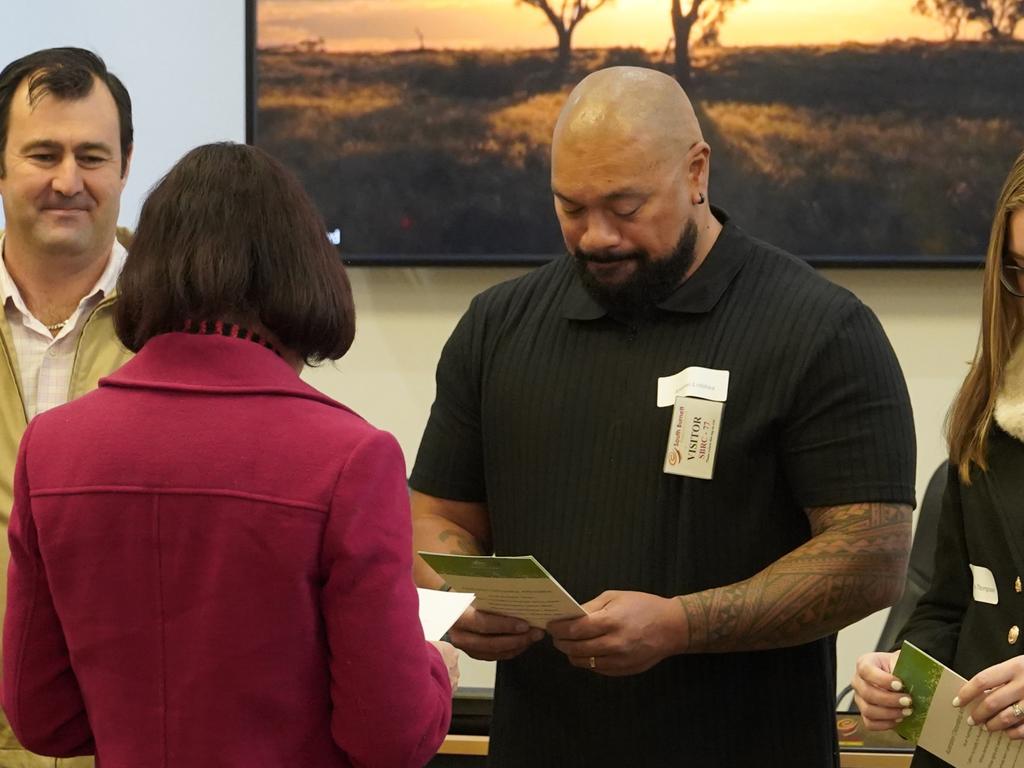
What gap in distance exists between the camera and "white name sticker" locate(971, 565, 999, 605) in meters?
2.00

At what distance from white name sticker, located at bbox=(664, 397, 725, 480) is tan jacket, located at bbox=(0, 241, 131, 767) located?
2.99 ft

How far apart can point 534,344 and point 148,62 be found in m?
2.16

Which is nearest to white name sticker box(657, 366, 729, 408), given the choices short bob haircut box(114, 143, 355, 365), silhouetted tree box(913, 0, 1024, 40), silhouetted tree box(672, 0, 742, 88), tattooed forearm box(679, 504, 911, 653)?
tattooed forearm box(679, 504, 911, 653)

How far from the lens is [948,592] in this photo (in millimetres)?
2111

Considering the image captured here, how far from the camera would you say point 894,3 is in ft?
11.8

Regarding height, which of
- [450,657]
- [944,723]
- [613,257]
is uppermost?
[613,257]

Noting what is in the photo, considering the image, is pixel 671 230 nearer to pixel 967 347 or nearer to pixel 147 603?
pixel 147 603

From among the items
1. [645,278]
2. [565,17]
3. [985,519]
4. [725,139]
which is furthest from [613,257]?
[565,17]

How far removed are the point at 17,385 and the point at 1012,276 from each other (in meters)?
1.61

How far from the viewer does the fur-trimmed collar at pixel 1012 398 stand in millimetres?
2010

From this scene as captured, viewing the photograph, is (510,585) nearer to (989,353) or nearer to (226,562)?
(226,562)

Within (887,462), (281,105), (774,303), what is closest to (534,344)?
(774,303)

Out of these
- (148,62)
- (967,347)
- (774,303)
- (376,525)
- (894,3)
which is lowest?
(967,347)

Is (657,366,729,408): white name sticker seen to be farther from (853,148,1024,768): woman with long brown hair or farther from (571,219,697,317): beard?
(853,148,1024,768): woman with long brown hair
